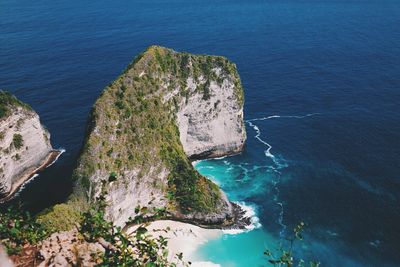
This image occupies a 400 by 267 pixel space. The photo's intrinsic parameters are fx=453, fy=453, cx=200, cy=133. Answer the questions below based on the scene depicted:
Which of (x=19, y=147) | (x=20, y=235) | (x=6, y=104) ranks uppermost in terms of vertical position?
(x=20, y=235)

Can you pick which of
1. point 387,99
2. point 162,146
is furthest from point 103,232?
point 387,99

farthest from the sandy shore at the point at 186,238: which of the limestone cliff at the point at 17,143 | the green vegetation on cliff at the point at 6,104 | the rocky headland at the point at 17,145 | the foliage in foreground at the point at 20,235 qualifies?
the foliage in foreground at the point at 20,235

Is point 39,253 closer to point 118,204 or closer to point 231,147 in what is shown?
point 118,204

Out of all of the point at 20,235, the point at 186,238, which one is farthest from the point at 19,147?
the point at 20,235

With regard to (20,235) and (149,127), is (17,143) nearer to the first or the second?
(149,127)

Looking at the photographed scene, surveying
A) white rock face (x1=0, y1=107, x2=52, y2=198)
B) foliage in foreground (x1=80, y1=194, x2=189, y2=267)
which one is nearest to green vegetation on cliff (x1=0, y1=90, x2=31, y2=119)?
white rock face (x1=0, y1=107, x2=52, y2=198)

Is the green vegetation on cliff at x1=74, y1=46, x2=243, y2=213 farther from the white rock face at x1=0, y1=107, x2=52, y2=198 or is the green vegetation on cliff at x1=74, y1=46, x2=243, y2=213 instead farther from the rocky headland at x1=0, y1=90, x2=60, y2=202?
the white rock face at x1=0, y1=107, x2=52, y2=198
